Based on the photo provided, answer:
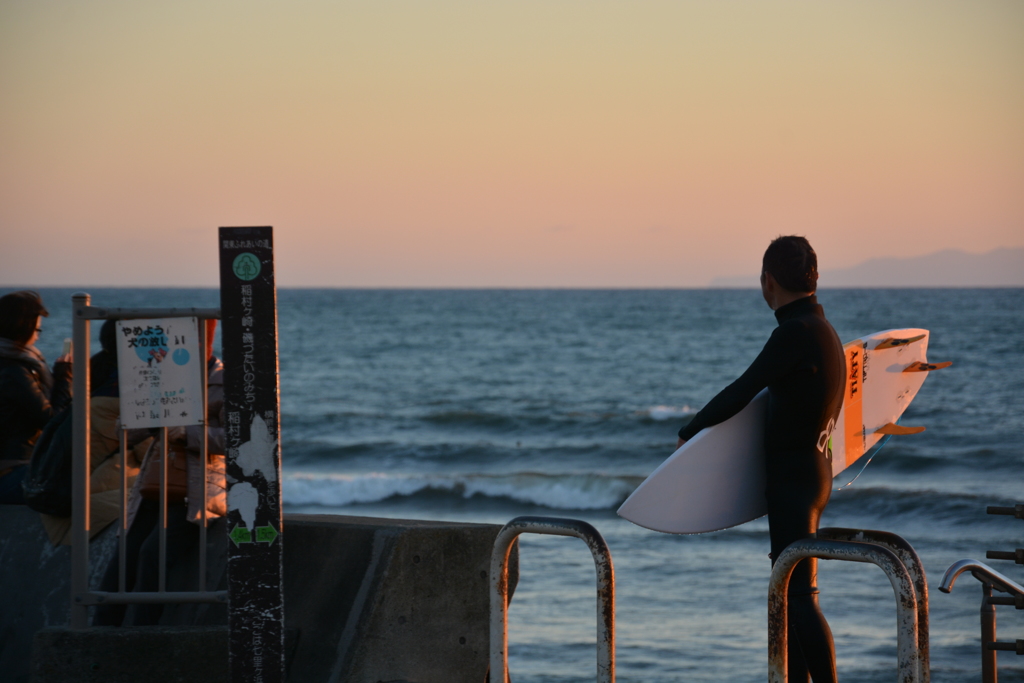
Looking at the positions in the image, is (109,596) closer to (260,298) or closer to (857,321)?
(260,298)

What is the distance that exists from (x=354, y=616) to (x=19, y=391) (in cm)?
217

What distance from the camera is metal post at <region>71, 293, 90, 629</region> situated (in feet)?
11.3

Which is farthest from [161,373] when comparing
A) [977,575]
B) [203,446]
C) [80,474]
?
[977,575]

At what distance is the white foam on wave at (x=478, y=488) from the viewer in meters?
15.2

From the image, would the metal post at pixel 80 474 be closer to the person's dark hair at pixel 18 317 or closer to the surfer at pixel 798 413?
the person's dark hair at pixel 18 317

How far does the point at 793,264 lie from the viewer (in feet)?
10.3

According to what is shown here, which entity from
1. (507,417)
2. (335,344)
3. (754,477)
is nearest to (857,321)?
(335,344)

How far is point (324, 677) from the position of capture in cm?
345

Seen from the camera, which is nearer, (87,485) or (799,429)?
(799,429)

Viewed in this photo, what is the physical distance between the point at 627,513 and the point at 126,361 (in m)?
1.86

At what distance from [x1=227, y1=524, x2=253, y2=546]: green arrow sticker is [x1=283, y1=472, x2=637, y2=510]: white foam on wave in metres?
11.7

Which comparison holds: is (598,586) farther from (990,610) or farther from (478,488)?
(478,488)

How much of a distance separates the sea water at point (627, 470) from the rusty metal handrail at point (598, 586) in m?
3.39

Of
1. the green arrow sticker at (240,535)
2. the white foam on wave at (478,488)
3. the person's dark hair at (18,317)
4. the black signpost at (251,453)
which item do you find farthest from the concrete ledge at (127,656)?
the white foam on wave at (478,488)
